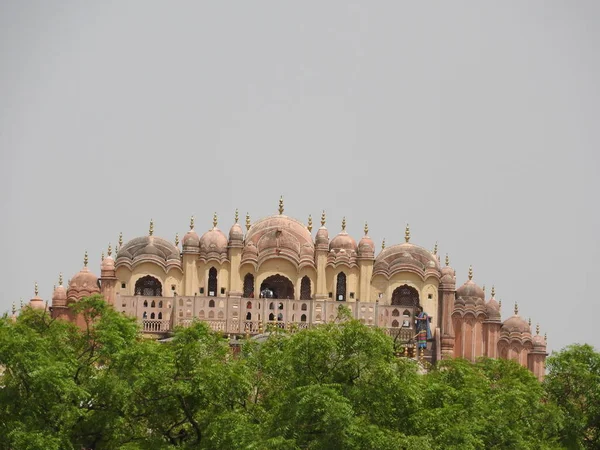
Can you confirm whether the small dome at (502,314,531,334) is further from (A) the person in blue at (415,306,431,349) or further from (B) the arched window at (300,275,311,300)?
(B) the arched window at (300,275,311,300)

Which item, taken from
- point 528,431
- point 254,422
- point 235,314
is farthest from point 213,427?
point 235,314

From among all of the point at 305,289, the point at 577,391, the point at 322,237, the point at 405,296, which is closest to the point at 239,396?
the point at 577,391

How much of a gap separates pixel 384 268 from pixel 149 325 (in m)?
10.1

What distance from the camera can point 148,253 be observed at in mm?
83000

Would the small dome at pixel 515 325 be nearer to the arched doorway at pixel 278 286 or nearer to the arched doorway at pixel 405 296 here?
the arched doorway at pixel 405 296

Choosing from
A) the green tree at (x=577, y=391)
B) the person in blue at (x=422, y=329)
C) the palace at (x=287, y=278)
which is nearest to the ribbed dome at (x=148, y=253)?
the palace at (x=287, y=278)

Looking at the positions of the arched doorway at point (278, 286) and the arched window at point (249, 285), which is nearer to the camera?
the arched window at point (249, 285)

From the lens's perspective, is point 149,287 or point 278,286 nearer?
point 149,287

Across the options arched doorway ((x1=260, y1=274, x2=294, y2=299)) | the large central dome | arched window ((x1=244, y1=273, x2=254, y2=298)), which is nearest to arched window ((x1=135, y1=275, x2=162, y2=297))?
arched window ((x1=244, y1=273, x2=254, y2=298))

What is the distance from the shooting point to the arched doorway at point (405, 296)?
83.7 m

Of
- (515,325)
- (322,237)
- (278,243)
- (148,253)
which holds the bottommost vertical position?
(515,325)

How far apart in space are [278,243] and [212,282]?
3.13 meters

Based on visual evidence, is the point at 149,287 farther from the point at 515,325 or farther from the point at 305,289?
the point at 515,325

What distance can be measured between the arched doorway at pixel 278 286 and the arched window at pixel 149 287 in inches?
168
